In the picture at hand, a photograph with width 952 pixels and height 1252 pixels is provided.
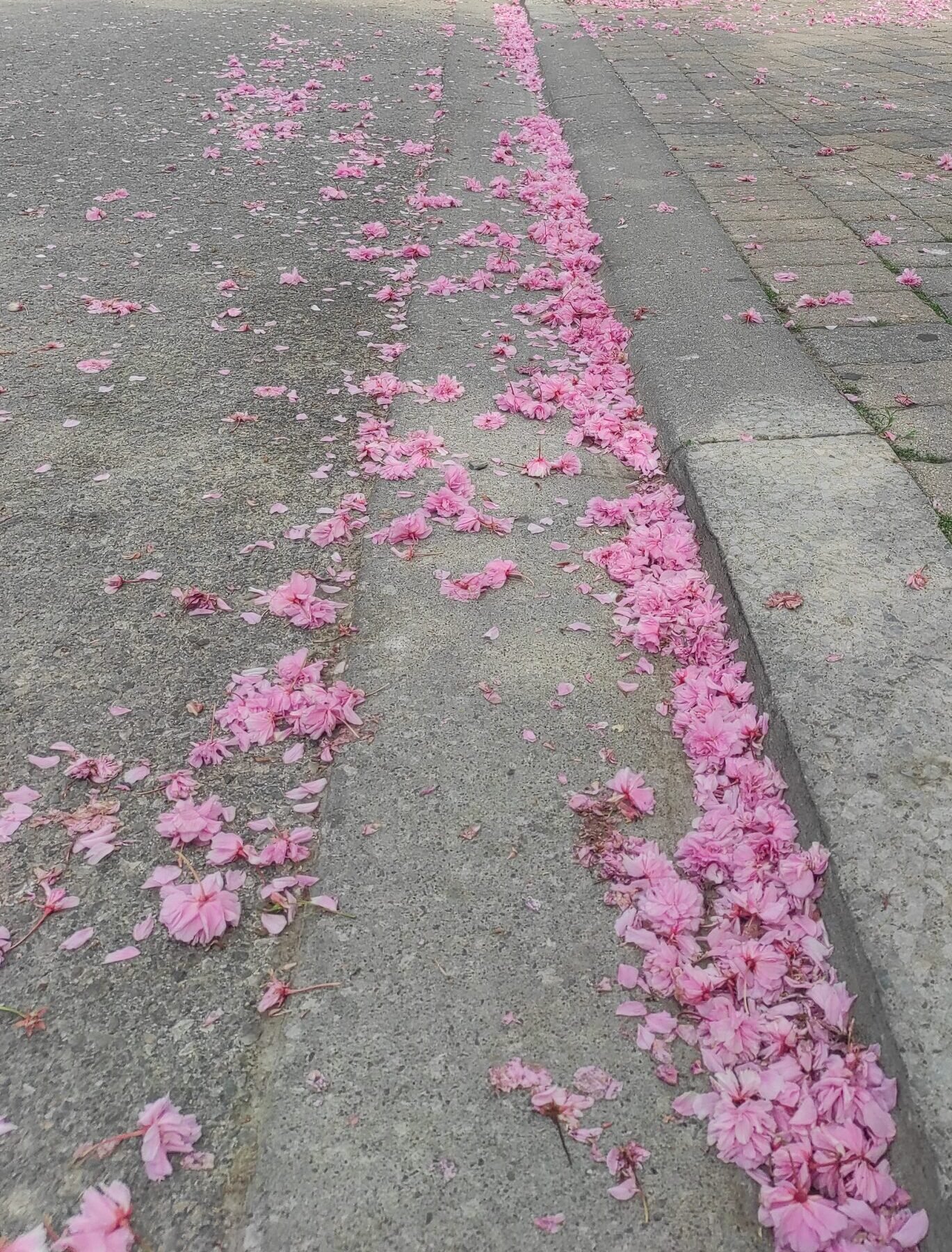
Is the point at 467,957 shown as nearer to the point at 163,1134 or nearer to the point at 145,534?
the point at 163,1134

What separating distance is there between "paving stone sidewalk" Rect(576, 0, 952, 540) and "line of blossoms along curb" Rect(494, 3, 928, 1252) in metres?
0.85

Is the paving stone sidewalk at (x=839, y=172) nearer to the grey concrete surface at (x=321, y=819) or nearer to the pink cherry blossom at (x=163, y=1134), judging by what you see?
the grey concrete surface at (x=321, y=819)

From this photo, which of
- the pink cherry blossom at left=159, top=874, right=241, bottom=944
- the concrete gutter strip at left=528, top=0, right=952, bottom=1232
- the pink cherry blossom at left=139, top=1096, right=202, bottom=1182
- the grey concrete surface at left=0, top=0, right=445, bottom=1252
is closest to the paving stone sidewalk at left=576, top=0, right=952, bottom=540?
the concrete gutter strip at left=528, top=0, right=952, bottom=1232

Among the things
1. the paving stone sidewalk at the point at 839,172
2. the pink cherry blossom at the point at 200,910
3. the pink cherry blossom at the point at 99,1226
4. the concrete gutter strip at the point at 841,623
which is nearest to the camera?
the pink cherry blossom at the point at 99,1226

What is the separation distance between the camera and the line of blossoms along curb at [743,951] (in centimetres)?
137

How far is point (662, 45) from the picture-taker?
8.80 metres

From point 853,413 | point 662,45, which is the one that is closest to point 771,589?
point 853,413

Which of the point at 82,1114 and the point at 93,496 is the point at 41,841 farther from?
the point at 93,496

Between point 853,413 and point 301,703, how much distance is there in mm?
2067

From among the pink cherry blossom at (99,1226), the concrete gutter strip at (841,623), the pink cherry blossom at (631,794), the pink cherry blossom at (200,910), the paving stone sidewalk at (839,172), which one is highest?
the paving stone sidewalk at (839,172)

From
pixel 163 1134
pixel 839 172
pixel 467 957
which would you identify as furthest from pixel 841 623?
pixel 839 172

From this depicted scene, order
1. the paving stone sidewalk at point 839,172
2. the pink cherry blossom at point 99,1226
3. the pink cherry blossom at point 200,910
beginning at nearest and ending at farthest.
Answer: the pink cherry blossom at point 99,1226
the pink cherry blossom at point 200,910
the paving stone sidewalk at point 839,172

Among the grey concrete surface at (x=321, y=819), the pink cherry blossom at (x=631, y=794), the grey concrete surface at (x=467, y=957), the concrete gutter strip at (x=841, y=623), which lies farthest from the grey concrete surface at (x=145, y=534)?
the concrete gutter strip at (x=841, y=623)

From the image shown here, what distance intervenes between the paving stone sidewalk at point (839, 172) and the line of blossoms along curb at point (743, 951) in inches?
33.3
